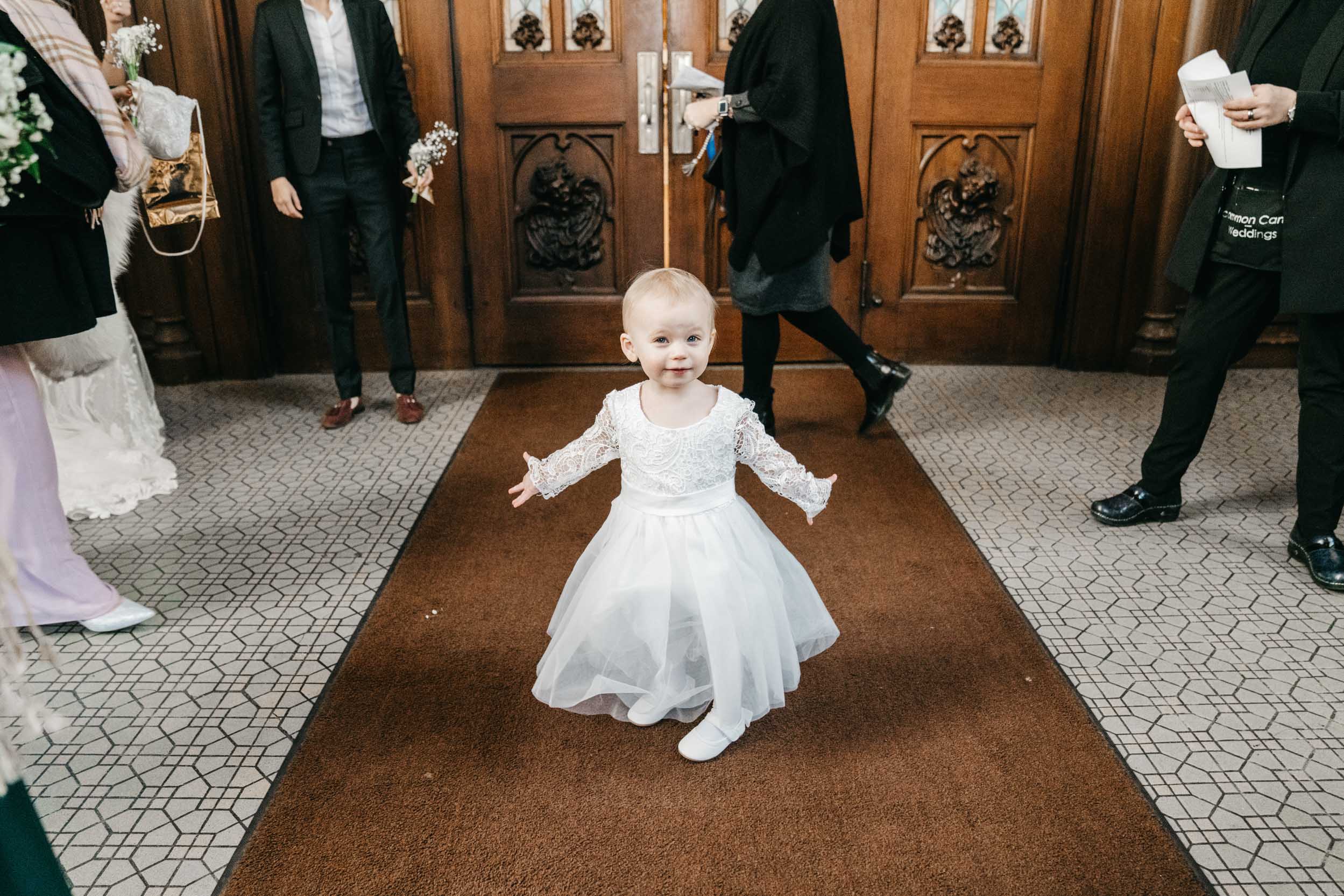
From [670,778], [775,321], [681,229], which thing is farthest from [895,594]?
[681,229]

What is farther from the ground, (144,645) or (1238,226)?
(1238,226)

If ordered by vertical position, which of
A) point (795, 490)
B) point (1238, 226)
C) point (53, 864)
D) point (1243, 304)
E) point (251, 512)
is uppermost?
point (1238, 226)

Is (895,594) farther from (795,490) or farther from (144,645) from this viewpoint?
(144,645)

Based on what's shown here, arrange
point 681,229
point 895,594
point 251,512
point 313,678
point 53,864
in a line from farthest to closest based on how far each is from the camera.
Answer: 1. point 681,229
2. point 251,512
3. point 895,594
4. point 313,678
5. point 53,864

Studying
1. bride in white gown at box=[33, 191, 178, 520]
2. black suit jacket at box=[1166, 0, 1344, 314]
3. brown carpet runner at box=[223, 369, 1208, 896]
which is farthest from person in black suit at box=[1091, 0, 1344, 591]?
bride in white gown at box=[33, 191, 178, 520]

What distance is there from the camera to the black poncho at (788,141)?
8.51 ft

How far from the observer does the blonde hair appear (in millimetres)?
1586

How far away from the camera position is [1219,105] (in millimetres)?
2158

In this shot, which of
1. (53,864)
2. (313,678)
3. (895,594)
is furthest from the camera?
(895,594)

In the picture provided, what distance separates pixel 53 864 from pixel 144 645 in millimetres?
1004

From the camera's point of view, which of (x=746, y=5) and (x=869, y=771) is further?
(x=746, y=5)

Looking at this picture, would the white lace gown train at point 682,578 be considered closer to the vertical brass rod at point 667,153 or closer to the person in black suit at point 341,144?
the person in black suit at point 341,144

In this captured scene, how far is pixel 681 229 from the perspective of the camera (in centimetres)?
384

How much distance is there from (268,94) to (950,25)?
2.38 m
